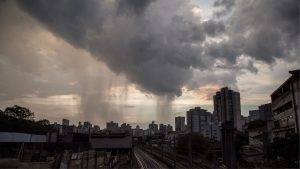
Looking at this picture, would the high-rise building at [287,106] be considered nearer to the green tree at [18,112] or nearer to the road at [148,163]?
the road at [148,163]

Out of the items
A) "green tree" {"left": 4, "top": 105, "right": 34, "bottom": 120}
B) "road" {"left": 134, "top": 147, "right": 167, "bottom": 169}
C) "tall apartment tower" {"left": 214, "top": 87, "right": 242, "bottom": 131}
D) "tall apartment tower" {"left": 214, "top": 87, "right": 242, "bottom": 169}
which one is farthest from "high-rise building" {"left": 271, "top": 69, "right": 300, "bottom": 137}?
"green tree" {"left": 4, "top": 105, "right": 34, "bottom": 120}

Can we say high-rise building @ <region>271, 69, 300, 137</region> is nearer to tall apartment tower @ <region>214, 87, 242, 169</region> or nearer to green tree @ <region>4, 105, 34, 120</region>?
tall apartment tower @ <region>214, 87, 242, 169</region>

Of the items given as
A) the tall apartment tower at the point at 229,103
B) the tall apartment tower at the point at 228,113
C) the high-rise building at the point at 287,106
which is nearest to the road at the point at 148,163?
the tall apartment tower at the point at 228,113

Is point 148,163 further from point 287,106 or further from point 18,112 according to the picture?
point 18,112

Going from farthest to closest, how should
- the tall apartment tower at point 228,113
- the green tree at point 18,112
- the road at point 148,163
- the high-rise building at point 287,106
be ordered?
the green tree at point 18,112
the high-rise building at point 287,106
the road at point 148,163
the tall apartment tower at point 228,113

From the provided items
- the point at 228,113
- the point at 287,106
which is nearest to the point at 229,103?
the point at 228,113

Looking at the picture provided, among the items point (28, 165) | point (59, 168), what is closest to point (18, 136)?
point (28, 165)

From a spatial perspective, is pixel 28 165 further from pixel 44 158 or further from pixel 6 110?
pixel 6 110
